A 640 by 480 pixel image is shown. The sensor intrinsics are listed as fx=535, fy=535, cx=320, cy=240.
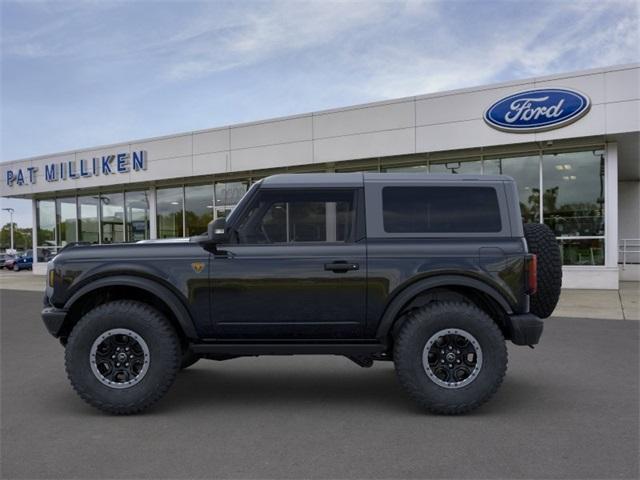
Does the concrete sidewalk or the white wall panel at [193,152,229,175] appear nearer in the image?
the concrete sidewalk

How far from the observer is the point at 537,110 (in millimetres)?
13602

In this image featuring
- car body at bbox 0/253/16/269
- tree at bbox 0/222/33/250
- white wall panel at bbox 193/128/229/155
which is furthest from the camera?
tree at bbox 0/222/33/250

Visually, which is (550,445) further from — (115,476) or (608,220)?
(608,220)

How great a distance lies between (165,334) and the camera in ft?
14.2

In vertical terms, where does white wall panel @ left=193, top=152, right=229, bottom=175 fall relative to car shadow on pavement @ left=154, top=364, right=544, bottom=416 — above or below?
above

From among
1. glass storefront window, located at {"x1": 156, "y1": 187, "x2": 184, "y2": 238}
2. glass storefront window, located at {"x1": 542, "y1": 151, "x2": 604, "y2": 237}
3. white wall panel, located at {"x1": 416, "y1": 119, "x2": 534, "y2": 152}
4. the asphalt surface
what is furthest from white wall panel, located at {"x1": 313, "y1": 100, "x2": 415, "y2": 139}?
the asphalt surface

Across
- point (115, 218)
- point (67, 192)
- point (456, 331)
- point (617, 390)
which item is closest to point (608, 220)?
point (617, 390)

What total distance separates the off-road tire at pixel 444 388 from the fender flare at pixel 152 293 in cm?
173

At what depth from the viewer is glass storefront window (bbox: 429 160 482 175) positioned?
15.3 m

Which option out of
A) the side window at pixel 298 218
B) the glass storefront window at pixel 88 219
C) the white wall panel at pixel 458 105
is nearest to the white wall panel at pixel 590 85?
the white wall panel at pixel 458 105

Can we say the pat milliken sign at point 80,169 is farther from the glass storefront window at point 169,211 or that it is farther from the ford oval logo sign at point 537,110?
the ford oval logo sign at point 537,110

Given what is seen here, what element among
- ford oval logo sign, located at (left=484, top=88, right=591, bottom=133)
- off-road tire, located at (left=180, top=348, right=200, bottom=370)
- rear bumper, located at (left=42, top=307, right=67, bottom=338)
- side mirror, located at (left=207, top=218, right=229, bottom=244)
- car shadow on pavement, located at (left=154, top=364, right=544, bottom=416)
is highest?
ford oval logo sign, located at (left=484, top=88, right=591, bottom=133)

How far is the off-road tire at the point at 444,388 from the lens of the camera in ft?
13.9

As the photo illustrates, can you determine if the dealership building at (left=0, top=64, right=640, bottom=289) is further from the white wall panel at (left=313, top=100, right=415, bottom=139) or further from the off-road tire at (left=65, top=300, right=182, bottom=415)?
the off-road tire at (left=65, top=300, right=182, bottom=415)
